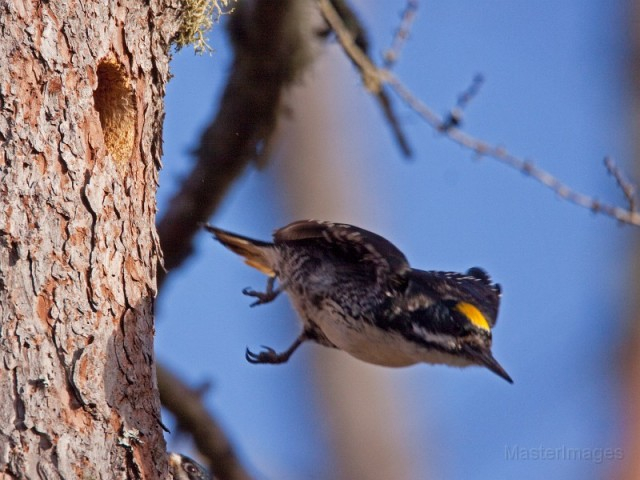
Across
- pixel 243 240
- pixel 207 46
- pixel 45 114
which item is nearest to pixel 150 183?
pixel 45 114

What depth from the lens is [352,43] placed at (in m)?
4.72

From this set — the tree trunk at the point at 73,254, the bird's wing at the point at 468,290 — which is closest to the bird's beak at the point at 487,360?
the bird's wing at the point at 468,290

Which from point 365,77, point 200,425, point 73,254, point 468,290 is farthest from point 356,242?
point 73,254

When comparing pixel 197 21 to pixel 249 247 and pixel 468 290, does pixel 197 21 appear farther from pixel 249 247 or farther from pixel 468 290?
pixel 468 290

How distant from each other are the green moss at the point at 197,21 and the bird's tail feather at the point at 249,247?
3.14 feet

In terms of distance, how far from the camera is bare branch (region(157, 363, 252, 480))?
473 cm

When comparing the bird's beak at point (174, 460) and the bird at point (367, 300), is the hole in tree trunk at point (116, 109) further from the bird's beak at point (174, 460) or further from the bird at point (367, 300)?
the bird's beak at point (174, 460)

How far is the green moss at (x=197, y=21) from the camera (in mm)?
3717

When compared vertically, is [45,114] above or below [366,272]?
below

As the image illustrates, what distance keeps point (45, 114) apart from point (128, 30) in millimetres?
499

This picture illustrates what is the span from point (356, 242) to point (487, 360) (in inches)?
31.4

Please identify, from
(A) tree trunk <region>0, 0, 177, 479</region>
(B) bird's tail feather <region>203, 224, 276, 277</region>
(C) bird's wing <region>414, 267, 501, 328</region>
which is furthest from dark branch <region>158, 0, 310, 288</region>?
(A) tree trunk <region>0, 0, 177, 479</region>

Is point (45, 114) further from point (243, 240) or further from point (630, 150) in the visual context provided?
point (630, 150)

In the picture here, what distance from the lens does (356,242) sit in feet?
14.3
